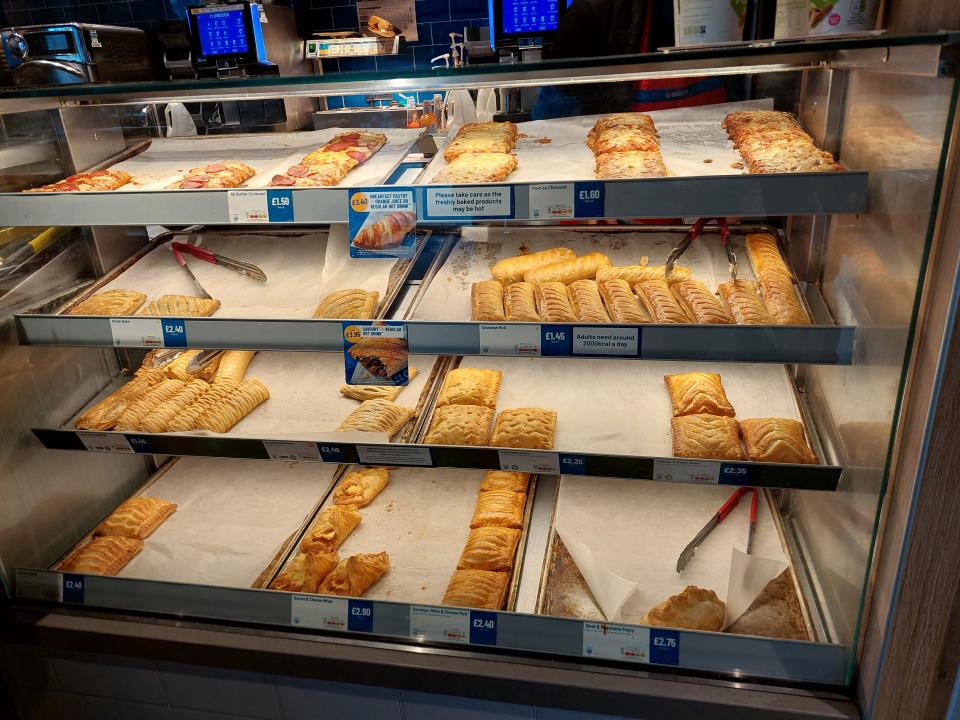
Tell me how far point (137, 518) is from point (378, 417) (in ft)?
2.71

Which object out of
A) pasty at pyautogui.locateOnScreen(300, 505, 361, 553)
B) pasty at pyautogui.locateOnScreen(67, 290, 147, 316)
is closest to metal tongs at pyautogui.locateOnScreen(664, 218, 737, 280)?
pasty at pyautogui.locateOnScreen(300, 505, 361, 553)

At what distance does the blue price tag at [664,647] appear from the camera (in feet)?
5.12

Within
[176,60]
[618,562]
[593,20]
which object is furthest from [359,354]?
[176,60]

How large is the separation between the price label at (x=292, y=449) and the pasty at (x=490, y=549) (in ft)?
1.46

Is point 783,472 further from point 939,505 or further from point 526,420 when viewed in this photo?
point 526,420

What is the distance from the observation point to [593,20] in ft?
8.79

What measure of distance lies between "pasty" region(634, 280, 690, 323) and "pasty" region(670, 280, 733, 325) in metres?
0.02

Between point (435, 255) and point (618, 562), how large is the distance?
3.22 ft

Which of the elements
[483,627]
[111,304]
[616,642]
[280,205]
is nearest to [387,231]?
[280,205]

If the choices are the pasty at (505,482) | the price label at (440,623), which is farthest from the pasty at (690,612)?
the pasty at (505,482)

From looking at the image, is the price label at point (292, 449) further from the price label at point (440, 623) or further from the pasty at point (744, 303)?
the pasty at point (744, 303)

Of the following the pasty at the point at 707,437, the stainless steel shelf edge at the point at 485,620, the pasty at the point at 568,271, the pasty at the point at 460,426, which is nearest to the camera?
the stainless steel shelf edge at the point at 485,620

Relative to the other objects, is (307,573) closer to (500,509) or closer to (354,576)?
(354,576)

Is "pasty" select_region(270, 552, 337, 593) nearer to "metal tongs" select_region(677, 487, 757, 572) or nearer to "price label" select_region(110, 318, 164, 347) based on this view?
"price label" select_region(110, 318, 164, 347)
